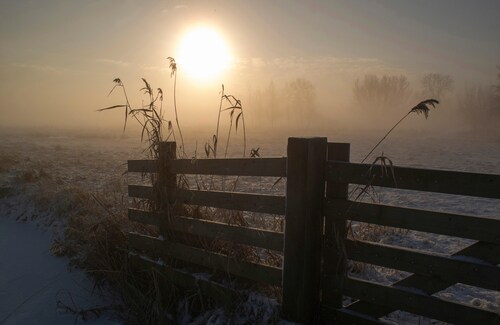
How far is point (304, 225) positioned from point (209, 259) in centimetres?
138

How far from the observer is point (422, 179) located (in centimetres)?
274

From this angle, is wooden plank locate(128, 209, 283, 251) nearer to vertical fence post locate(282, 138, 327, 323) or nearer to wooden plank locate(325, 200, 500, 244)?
vertical fence post locate(282, 138, 327, 323)

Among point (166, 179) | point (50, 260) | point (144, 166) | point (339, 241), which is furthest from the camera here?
point (50, 260)

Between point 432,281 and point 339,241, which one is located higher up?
point 339,241

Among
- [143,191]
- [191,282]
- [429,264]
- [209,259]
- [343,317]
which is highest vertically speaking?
[143,191]

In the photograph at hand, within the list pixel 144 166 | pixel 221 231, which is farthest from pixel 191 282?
pixel 144 166

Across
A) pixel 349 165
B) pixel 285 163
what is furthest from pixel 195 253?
pixel 349 165

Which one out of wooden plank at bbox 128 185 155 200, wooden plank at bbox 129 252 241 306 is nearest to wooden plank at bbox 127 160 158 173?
wooden plank at bbox 128 185 155 200

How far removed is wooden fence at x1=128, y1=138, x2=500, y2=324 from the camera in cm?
262

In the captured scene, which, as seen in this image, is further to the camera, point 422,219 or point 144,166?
point 144,166

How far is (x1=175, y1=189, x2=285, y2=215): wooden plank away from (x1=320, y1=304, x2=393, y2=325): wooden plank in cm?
95

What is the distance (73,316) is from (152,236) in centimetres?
132

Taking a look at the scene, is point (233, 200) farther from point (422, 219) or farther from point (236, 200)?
point (422, 219)

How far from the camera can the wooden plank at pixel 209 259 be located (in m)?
3.60
